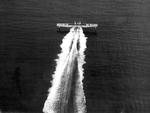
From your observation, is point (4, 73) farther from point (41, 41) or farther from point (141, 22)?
point (141, 22)

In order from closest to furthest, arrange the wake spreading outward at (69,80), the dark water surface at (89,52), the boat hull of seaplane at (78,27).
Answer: the wake spreading outward at (69,80)
the dark water surface at (89,52)
the boat hull of seaplane at (78,27)

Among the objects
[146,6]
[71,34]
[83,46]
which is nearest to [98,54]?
[83,46]

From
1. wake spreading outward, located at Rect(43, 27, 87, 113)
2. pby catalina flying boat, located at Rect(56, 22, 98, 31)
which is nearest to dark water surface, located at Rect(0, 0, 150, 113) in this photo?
wake spreading outward, located at Rect(43, 27, 87, 113)

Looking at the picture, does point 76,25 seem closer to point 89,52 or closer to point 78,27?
point 78,27

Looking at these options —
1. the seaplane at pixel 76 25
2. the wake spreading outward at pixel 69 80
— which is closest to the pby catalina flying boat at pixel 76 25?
the seaplane at pixel 76 25

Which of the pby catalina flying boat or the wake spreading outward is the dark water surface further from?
the pby catalina flying boat

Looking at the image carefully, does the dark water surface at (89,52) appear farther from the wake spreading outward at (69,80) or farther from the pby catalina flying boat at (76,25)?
the pby catalina flying boat at (76,25)
